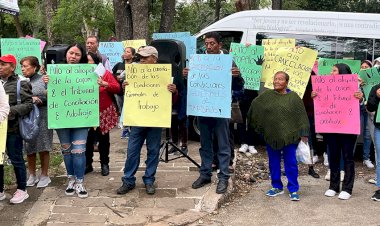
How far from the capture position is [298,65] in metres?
6.12

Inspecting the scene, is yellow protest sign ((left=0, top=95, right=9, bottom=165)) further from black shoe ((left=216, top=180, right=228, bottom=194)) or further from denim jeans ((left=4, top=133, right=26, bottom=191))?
black shoe ((left=216, top=180, right=228, bottom=194))

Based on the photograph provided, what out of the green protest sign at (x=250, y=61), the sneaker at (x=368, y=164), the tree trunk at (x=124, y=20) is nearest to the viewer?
the green protest sign at (x=250, y=61)

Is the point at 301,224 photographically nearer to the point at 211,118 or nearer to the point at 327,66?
the point at 211,118

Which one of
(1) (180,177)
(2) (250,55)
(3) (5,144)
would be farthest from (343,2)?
(3) (5,144)

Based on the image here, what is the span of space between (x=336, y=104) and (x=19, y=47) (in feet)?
17.8

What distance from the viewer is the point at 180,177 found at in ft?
20.2

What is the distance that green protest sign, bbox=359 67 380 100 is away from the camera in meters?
5.75

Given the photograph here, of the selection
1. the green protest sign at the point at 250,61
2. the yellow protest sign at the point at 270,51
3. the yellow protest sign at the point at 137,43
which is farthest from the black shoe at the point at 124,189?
the yellow protest sign at the point at 137,43

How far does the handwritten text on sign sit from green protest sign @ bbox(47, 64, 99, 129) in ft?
3.74

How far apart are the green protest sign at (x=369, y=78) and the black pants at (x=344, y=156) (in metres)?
0.72

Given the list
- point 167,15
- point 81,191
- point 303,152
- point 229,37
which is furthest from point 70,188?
point 167,15

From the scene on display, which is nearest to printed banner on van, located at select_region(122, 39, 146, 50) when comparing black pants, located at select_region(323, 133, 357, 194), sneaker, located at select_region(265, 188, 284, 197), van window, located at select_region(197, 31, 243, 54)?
van window, located at select_region(197, 31, 243, 54)

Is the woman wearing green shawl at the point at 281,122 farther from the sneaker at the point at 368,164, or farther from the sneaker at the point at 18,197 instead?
the sneaker at the point at 18,197

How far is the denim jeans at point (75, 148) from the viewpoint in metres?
5.31
